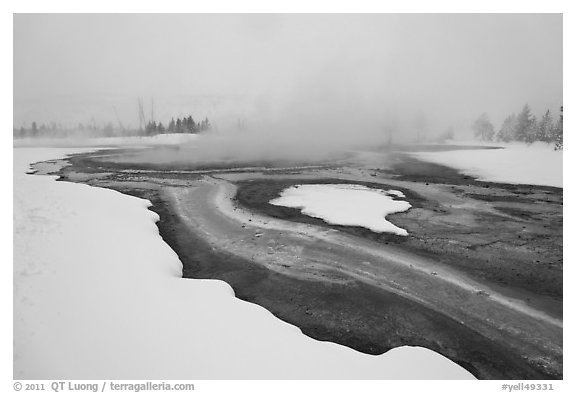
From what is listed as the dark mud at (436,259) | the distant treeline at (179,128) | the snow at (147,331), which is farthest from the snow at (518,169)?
the distant treeline at (179,128)

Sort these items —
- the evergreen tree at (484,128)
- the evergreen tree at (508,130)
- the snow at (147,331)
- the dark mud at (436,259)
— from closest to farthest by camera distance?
the snow at (147,331), the dark mud at (436,259), the evergreen tree at (508,130), the evergreen tree at (484,128)

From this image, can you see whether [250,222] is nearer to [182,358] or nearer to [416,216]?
[416,216]

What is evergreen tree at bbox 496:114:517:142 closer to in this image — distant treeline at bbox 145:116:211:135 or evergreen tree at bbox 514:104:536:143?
evergreen tree at bbox 514:104:536:143

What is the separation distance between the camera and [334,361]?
5418 millimetres

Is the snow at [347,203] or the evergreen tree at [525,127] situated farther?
the evergreen tree at [525,127]

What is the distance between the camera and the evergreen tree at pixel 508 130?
75625mm

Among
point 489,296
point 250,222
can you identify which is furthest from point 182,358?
point 250,222

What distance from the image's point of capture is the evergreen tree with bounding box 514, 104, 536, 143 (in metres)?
67.8

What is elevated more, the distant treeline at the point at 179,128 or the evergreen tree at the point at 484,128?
the distant treeline at the point at 179,128

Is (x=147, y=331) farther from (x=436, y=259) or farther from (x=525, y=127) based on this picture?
(x=525, y=127)

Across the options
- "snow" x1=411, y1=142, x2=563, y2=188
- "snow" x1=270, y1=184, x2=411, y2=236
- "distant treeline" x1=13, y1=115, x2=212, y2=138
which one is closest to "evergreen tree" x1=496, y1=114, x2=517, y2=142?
"snow" x1=411, y1=142, x2=563, y2=188

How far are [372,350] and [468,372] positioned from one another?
1.61m

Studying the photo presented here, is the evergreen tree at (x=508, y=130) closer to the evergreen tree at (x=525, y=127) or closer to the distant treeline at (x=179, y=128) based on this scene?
the evergreen tree at (x=525, y=127)

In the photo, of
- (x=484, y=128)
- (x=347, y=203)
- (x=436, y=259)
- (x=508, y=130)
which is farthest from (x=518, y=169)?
(x=484, y=128)
